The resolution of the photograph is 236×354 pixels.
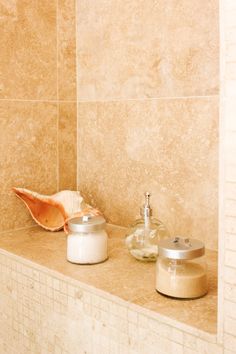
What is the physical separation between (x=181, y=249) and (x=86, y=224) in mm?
237

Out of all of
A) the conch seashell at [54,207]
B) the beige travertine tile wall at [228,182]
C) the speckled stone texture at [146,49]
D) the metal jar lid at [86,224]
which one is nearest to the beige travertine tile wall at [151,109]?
the speckled stone texture at [146,49]

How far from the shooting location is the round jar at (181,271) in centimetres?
73

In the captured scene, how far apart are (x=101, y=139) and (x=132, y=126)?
12 cm

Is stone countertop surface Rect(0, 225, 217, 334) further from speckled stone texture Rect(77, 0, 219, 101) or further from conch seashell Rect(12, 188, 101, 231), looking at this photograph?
speckled stone texture Rect(77, 0, 219, 101)

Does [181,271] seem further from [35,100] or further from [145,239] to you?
[35,100]

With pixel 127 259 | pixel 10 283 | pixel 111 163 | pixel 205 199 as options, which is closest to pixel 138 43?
pixel 111 163

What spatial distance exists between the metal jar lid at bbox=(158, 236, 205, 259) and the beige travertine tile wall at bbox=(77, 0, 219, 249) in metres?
0.25

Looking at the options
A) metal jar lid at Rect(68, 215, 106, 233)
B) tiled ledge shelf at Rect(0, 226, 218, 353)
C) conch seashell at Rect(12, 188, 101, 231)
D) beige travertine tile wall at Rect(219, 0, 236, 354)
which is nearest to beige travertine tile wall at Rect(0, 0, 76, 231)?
conch seashell at Rect(12, 188, 101, 231)

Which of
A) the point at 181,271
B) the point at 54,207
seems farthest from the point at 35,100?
the point at 181,271

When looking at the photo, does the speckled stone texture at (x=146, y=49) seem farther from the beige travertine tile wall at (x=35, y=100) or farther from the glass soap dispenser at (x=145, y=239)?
the glass soap dispenser at (x=145, y=239)

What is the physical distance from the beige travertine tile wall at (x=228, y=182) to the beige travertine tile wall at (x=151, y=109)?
0.41m

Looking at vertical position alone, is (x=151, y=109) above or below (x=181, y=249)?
above

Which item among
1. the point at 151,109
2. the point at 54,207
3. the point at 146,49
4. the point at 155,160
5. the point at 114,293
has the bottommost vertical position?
the point at 114,293

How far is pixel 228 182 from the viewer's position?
57cm
